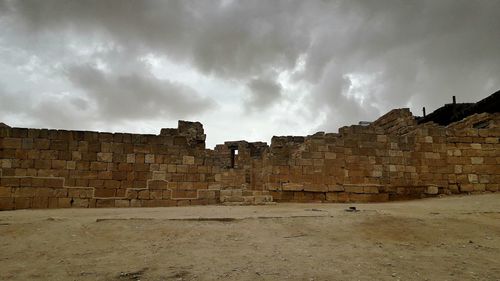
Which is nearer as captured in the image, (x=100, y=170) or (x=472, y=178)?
(x=100, y=170)

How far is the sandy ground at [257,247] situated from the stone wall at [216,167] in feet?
13.1

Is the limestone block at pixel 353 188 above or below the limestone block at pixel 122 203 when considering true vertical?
above

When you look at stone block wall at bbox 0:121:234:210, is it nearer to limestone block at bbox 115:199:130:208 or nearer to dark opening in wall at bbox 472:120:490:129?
limestone block at bbox 115:199:130:208

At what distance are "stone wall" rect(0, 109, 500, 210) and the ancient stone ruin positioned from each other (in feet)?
0.10

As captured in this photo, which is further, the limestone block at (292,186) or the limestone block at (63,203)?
the limestone block at (292,186)

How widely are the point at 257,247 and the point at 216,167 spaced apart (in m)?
6.89

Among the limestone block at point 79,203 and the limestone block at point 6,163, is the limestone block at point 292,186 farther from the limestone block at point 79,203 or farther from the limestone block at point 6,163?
the limestone block at point 6,163

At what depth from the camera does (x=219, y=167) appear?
484 inches

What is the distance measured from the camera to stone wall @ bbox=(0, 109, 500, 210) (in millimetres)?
10797

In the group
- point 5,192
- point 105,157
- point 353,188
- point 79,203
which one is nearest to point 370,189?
point 353,188

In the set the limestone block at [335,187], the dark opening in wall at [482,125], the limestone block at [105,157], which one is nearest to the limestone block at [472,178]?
the dark opening in wall at [482,125]

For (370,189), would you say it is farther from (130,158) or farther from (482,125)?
(130,158)

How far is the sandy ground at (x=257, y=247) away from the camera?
4172mm

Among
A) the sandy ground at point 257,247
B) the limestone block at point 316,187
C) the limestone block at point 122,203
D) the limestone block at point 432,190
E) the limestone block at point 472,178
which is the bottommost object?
the sandy ground at point 257,247
